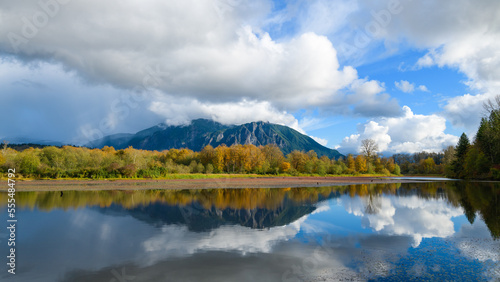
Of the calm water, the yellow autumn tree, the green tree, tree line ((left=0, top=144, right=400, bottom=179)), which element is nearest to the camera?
the calm water

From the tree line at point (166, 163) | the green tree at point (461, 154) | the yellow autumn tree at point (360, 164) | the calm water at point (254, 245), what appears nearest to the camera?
the calm water at point (254, 245)

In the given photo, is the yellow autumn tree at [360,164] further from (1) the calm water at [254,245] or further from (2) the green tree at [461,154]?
(1) the calm water at [254,245]

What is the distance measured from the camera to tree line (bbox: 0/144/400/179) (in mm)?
66312

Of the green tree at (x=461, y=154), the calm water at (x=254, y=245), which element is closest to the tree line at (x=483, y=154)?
the green tree at (x=461, y=154)

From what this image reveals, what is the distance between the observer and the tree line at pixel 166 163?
66.3 meters

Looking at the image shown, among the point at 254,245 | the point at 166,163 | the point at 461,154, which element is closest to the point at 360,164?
the point at 461,154

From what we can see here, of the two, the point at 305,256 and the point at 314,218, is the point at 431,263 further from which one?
the point at 314,218

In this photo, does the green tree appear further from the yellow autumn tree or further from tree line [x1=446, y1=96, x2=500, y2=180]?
the yellow autumn tree

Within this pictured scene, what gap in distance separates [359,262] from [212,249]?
780 cm

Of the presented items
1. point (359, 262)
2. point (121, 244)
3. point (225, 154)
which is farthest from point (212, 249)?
point (225, 154)

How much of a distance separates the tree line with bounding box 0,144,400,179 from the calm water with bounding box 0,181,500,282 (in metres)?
A: 44.0

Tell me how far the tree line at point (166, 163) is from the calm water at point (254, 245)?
144ft

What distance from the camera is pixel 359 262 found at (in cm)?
1287

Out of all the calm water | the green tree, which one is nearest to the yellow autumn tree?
the green tree
